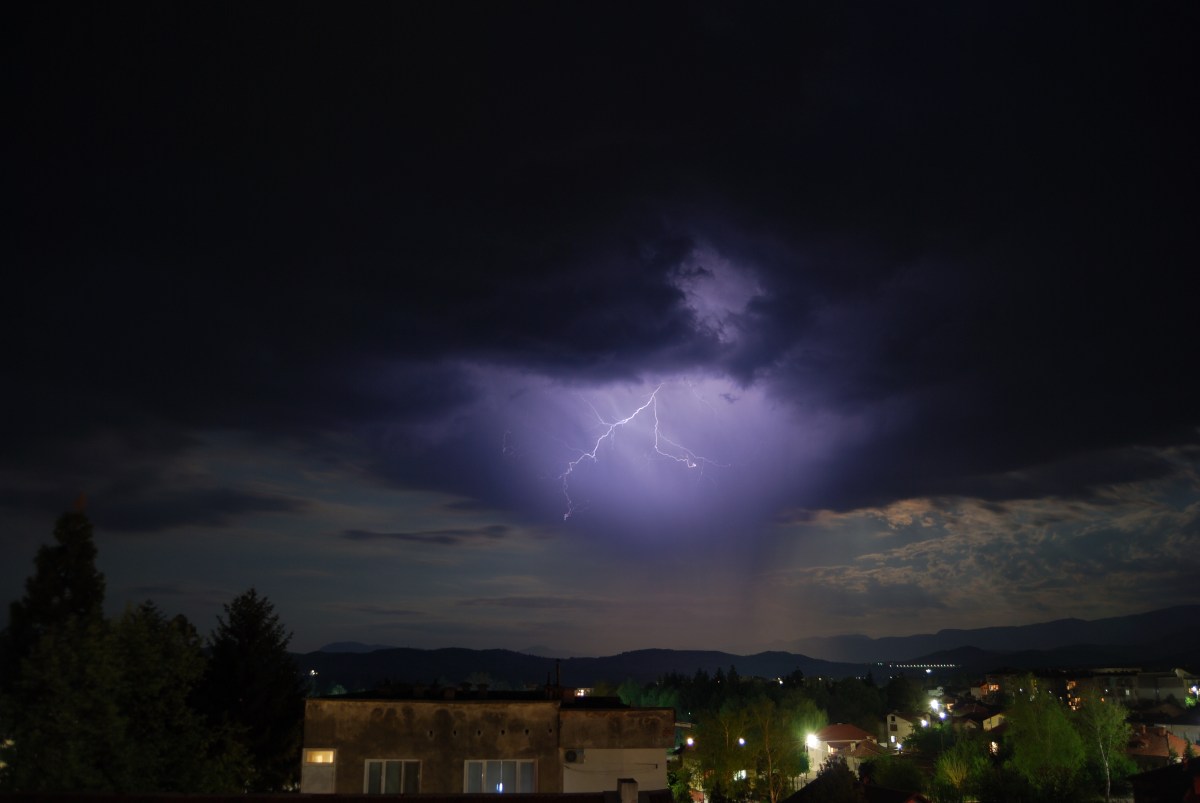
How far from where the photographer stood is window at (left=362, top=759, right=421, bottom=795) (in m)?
22.5

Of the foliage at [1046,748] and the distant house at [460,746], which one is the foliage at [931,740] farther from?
the distant house at [460,746]

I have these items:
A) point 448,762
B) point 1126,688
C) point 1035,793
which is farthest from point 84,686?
point 1126,688

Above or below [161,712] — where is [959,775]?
below

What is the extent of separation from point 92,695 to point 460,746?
31.1ft

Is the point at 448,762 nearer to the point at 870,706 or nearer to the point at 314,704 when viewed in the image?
the point at 314,704

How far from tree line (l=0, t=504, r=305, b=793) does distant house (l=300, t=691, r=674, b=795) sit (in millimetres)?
2412

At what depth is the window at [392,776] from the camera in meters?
22.5

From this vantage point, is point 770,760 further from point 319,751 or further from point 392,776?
point 319,751

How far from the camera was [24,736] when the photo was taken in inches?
639

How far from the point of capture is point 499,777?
907 inches

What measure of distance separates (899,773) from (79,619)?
51.5 m

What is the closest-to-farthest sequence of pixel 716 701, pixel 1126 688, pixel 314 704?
pixel 314 704, pixel 1126 688, pixel 716 701

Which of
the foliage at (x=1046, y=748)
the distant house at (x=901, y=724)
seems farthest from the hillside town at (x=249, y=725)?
the distant house at (x=901, y=724)

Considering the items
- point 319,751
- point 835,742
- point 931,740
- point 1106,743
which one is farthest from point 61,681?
point 931,740
